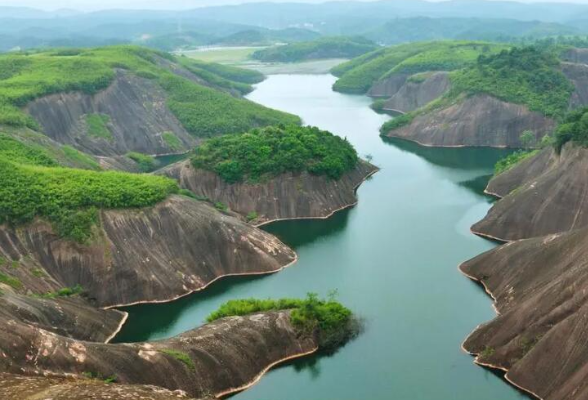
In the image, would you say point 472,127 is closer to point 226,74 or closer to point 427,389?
point 427,389

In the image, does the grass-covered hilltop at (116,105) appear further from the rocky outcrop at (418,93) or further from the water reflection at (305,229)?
the water reflection at (305,229)

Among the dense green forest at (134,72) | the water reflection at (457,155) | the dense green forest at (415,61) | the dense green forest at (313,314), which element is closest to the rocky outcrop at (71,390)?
the dense green forest at (313,314)

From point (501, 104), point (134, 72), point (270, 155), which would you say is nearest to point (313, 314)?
point (270, 155)

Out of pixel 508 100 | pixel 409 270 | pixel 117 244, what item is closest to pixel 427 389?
pixel 409 270

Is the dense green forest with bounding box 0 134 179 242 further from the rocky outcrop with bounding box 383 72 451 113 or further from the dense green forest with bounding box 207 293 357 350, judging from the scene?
the rocky outcrop with bounding box 383 72 451 113

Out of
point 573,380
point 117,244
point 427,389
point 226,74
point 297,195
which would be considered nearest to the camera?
point 573,380

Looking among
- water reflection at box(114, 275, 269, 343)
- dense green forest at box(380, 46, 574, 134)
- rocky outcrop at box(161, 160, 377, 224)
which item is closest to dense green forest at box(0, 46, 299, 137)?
dense green forest at box(380, 46, 574, 134)
